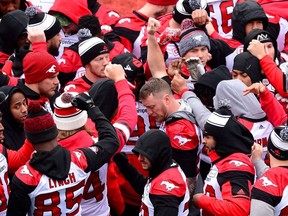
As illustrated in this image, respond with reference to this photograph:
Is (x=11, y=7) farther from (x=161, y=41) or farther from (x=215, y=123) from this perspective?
(x=215, y=123)

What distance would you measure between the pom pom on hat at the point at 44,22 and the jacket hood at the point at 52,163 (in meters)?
2.51

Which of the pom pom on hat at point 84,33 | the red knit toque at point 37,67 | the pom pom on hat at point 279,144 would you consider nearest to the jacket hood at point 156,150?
the pom pom on hat at point 279,144

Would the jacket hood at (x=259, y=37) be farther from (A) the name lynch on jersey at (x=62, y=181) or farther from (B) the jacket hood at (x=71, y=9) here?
(A) the name lynch on jersey at (x=62, y=181)

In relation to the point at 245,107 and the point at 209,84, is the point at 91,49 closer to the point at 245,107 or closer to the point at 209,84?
the point at 209,84

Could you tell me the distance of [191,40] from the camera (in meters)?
8.09

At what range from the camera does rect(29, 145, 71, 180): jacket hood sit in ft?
19.9

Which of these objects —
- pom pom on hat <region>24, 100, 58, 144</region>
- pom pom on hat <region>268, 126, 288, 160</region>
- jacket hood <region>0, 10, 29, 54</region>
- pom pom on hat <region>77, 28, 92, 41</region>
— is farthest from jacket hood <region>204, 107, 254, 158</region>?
jacket hood <region>0, 10, 29, 54</region>

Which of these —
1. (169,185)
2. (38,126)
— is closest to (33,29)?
(38,126)

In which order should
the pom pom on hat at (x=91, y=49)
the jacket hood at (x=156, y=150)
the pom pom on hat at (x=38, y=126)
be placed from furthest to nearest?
the pom pom on hat at (x=91, y=49), the jacket hood at (x=156, y=150), the pom pom on hat at (x=38, y=126)

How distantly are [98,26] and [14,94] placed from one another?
1740mm

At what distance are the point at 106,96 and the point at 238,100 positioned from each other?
1208mm

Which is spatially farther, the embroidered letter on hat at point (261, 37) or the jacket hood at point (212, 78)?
the embroidered letter on hat at point (261, 37)

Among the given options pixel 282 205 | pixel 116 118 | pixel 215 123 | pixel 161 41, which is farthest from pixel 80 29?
pixel 282 205

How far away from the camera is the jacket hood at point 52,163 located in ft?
19.9
